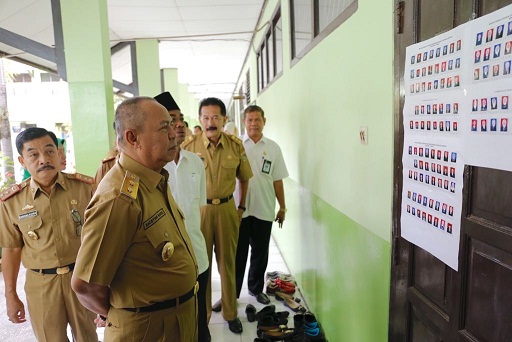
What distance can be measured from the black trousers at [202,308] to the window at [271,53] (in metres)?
2.50

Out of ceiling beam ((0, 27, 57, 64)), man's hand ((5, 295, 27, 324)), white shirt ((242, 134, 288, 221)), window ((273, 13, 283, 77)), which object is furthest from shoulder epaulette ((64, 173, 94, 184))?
window ((273, 13, 283, 77))

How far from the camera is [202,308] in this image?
2.12 m

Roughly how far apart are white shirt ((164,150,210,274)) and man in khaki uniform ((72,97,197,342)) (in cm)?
59

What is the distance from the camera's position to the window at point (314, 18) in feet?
5.88

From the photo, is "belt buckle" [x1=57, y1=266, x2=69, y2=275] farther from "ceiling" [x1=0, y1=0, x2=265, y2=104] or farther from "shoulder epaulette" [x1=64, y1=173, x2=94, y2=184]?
"ceiling" [x1=0, y1=0, x2=265, y2=104]

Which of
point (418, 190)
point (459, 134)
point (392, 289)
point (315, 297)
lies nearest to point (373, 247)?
point (392, 289)

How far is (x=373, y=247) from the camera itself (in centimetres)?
148

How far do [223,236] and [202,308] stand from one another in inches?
18.8

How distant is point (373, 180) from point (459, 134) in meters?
0.60

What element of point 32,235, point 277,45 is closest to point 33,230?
point 32,235

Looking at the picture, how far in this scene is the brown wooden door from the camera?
78 cm

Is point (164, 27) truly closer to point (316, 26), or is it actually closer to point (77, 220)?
point (316, 26)

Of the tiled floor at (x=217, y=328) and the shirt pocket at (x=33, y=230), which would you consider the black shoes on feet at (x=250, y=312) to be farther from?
the shirt pocket at (x=33, y=230)

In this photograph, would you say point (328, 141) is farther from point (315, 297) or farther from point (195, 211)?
point (315, 297)
